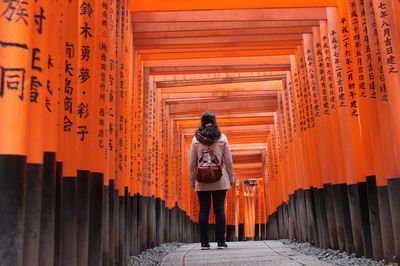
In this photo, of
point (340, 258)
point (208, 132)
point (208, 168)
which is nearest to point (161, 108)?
point (208, 132)

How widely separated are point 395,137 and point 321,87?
2624mm

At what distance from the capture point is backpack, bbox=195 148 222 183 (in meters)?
5.84

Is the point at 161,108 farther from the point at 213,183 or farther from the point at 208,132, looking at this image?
the point at 213,183

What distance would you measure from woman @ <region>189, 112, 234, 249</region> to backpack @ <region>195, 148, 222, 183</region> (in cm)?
→ 8

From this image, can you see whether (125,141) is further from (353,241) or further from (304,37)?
(304,37)

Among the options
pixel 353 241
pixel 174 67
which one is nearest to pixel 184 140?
pixel 174 67

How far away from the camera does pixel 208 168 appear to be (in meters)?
5.86

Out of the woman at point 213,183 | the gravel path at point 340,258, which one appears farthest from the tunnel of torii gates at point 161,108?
the woman at point 213,183

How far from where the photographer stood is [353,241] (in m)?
4.86

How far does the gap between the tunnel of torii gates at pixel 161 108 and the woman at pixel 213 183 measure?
0.88m

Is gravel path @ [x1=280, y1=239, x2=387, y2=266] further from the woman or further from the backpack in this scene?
the backpack

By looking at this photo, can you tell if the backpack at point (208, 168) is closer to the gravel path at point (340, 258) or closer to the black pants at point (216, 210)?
the black pants at point (216, 210)

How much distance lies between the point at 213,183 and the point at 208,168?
0.22 metres

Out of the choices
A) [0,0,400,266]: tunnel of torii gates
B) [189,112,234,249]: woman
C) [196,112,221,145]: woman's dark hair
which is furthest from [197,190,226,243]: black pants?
[0,0,400,266]: tunnel of torii gates
